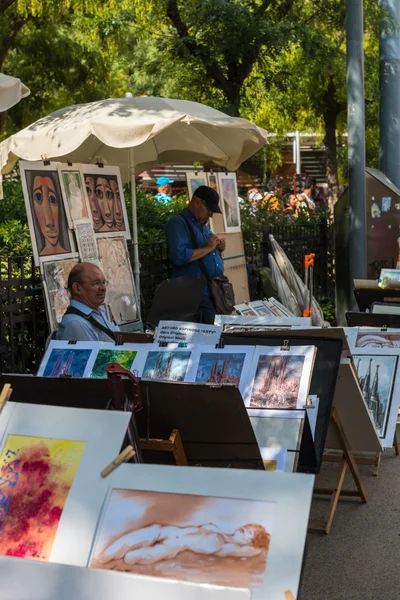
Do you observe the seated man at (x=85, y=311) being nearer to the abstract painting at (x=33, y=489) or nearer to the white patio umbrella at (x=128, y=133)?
the white patio umbrella at (x=128, y=133)

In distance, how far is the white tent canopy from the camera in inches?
304

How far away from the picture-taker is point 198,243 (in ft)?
28.6

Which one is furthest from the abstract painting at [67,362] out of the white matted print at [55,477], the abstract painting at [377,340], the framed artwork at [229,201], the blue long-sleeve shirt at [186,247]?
the framed artwork at [229,201]

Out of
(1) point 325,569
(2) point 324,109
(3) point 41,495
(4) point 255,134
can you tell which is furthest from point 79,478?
(2) point 324,109

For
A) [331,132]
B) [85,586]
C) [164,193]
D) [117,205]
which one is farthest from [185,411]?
[331,132]

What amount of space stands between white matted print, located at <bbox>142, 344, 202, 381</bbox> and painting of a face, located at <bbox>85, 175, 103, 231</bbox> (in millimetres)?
3442

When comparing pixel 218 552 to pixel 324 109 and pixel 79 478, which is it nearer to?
pixel 79 478

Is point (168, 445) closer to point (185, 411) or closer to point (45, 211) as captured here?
point (185, 411)

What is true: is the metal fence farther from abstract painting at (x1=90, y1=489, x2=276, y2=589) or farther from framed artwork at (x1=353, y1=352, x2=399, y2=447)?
abstract painting at (x1=90, y1=489, x2=276, y2=589)

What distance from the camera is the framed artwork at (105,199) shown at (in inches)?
328

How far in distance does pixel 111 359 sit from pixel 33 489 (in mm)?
2062

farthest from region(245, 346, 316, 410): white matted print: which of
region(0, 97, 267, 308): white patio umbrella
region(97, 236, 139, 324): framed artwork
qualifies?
region(97, 236, 139, 324): framed artwork

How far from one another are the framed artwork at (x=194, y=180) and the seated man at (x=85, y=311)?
4232 millimetres

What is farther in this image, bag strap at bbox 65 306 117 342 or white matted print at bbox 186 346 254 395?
bag strap at bbox 65 306 117 342
